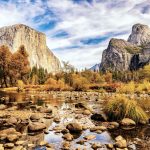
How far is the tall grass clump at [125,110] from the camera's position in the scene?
17189mm

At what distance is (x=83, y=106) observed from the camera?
26734 millimetres

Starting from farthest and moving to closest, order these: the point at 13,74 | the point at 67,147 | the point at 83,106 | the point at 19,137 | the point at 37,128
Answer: the point at 13,74 < the point at 83,106 < the point at 37,128 < the point at 19,137 < the point at 67,147

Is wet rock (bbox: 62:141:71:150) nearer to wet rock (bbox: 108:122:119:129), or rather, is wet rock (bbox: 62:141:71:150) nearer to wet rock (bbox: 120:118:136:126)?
wet rock (bbox: 108:122:119:129)

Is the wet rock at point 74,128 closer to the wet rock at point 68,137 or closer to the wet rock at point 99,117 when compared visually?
the wet rock at point 68,137

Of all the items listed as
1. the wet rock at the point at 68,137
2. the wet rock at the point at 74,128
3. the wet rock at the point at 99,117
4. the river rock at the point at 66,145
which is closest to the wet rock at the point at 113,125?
the wet rock at the point at 99,117

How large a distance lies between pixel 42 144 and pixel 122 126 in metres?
5.51

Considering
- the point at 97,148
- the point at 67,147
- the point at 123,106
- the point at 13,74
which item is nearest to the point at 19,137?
the point at 67,147

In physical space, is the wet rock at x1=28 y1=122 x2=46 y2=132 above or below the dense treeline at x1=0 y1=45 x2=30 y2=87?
below

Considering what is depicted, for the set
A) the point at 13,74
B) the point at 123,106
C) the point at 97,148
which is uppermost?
the point at 13,74

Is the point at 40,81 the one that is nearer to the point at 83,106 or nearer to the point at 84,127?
the point at 83,106

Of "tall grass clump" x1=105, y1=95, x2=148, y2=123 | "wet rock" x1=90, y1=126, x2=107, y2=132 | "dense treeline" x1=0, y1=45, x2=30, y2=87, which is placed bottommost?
"wet rock" x1=90, y1=126, x2=107, y2=132

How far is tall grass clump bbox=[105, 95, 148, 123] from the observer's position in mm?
17189

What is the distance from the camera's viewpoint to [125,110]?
17.5 metres

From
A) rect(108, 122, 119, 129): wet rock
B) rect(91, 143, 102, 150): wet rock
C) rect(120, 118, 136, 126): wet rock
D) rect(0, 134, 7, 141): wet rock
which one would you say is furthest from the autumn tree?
rect(91, 143, 102, 150): wet rock
